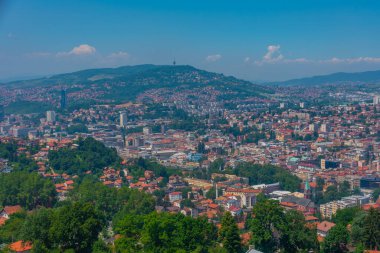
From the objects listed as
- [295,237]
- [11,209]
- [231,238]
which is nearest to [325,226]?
[295,237]

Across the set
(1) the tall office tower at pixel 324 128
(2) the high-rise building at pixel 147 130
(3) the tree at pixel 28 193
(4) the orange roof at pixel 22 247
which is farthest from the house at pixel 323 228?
(2) the high-rise building at pixel 147 130

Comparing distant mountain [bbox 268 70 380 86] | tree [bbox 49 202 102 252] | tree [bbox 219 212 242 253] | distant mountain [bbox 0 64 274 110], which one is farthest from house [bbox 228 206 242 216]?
distant mountain [bbox 268 70 380 86]

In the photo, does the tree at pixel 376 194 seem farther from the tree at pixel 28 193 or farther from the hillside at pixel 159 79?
Answer: the hillside at pixel 159 79

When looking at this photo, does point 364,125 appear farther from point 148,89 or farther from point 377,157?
point 148,89

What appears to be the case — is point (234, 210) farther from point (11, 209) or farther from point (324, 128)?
point (324, 128)

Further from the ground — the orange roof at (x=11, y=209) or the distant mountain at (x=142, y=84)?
the distant mountain at (x=142, y=84)
